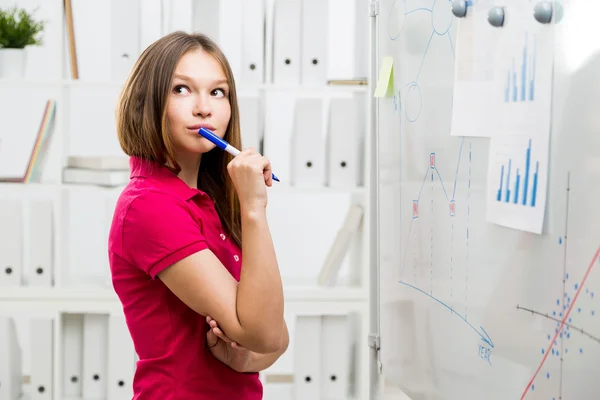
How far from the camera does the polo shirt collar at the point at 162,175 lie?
4.03 ft

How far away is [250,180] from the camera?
117cm

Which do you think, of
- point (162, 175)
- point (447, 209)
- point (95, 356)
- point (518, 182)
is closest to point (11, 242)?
point (95, 356)

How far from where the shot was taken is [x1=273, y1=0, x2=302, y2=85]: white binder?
2396 millimetres

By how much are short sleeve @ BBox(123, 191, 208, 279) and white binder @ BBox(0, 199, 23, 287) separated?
4.48 ft

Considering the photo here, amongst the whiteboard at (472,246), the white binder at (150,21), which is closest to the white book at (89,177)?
the white binder at (150,21)

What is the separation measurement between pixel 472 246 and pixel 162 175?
500 mm

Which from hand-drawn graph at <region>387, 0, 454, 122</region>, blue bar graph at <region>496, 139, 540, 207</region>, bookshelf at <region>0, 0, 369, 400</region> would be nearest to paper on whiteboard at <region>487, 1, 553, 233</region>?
blue bar graph at <region>496, 139, 540, 207</region>

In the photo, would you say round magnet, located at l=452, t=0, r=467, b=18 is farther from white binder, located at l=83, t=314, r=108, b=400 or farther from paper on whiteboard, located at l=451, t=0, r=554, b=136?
white binder, located at l=83, t=314, r=108, b=400

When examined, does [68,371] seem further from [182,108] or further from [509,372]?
[509,372]

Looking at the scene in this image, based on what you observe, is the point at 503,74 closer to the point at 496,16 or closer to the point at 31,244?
the point at 496,16

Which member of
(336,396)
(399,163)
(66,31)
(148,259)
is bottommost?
(336,396)

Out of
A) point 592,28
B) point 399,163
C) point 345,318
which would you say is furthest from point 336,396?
point 592,28

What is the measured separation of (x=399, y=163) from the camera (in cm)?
160

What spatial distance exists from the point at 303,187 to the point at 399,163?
0.87 metres
